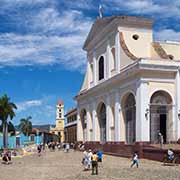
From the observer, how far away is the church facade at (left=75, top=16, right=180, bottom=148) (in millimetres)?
28859

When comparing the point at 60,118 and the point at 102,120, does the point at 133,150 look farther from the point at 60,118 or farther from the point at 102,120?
the point at 60,118

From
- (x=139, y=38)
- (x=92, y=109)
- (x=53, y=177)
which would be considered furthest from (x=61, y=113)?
(x=53, y=177)

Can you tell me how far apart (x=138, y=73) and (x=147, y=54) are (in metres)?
5.83

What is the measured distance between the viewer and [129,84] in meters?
30.6

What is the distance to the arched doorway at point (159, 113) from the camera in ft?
96.5

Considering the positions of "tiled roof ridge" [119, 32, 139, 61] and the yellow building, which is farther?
the yellow building

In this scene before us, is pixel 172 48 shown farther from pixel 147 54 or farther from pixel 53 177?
pixel 53 177

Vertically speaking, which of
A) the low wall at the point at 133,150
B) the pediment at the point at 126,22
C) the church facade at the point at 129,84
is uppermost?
the pediment at the point at 126,22

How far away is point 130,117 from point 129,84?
282 centimetres

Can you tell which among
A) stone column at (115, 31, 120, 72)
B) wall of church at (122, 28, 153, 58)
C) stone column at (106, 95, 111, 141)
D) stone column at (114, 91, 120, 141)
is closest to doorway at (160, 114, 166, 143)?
stone column at (114, 91, 120, 141)

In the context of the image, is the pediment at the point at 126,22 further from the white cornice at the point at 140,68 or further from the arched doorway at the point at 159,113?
the arched doorway at the point at 159,113

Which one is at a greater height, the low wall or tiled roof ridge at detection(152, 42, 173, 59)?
tiled roof ridge at detection(152, 42, 173, 59)

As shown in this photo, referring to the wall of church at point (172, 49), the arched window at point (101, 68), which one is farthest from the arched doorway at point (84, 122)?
the wall of church at point (172, 49)

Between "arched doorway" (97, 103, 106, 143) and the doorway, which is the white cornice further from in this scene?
"arched doorway" (97, 103, 106, 143)
